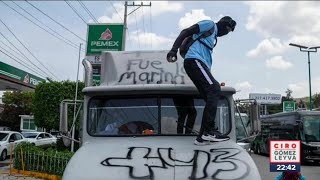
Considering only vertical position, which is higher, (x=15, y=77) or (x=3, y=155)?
(x=15, y=77)

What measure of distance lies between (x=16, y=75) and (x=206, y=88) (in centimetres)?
2923

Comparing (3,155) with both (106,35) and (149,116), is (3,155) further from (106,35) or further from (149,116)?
(149,116)

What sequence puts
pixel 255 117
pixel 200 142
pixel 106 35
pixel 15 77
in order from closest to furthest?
pixel 200 142 → pixel 255 117 → pixel 106 35 → pixel 15 77

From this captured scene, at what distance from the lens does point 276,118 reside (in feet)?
99.3

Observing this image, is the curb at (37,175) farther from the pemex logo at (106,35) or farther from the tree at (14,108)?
the tree at (14,108)

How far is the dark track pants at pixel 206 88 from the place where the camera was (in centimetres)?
548

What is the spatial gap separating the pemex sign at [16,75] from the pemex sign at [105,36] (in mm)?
15849

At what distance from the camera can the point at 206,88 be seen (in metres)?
5.59

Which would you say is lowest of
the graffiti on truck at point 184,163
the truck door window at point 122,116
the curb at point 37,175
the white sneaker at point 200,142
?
the curb at point 37,175

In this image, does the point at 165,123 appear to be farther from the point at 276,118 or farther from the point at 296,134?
the point at 276,118

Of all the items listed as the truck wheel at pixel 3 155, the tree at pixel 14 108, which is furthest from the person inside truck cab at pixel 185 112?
the tree at pixel 14 108

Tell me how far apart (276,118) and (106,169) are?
87.6ft

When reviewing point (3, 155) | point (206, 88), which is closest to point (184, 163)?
point (206, 88)

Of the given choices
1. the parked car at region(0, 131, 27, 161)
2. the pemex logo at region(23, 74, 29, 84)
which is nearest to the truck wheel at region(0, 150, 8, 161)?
the parked car at region(0, 131, 27, 161)
